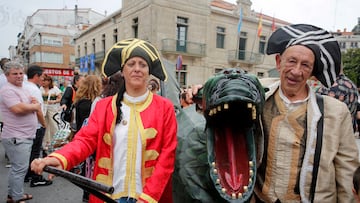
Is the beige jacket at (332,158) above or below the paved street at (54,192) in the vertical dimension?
above

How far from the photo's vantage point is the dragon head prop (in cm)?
119

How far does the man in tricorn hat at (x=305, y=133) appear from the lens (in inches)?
52.9

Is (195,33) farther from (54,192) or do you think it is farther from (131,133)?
(131,133)

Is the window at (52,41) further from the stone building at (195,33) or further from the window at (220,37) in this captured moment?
the window at (220,37)

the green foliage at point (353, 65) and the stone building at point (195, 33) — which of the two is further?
the green foliage at point (353, 65)

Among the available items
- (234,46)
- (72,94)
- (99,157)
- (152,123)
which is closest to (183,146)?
(152,123)

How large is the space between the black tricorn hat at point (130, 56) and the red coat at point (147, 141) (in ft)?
0.69

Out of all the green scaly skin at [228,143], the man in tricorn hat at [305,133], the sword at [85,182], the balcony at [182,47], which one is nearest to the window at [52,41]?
the balcony at [182,47]

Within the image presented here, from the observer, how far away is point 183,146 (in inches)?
65.6

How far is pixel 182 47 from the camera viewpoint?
2108 cm

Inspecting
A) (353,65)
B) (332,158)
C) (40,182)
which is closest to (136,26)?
(40,182)

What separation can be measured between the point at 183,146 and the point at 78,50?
123 feet

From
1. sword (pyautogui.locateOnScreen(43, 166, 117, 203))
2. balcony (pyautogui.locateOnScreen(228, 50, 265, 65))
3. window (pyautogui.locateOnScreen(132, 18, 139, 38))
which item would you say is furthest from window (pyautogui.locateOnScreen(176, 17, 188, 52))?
sword (pyautogui.locateOnScreen(43, 166, 117, 203))

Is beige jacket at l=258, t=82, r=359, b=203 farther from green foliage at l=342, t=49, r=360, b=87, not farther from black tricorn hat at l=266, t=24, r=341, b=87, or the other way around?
green foliage at l=342, t=49, r=360, b=87
